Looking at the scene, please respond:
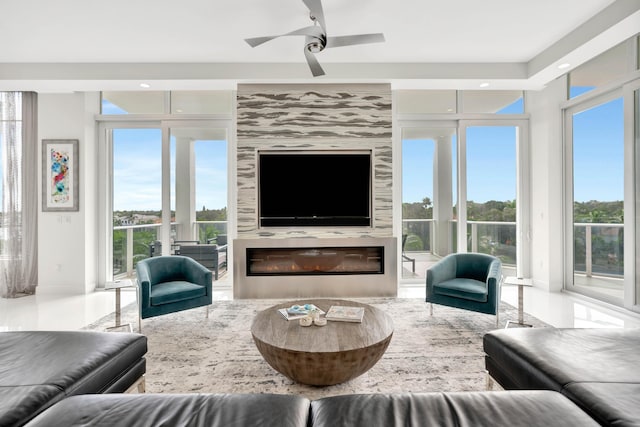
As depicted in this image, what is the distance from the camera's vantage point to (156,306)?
294 centimetres

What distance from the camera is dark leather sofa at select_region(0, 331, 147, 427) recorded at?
1.18 metres

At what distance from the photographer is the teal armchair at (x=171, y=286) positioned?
9.56 feet

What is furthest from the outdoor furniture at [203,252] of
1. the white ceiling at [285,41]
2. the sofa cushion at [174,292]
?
the white ceiling at [285,41]

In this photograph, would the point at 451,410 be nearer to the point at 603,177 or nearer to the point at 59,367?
the point at 59,367

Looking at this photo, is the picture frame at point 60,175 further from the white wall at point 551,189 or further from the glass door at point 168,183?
the white wall at point 551,189

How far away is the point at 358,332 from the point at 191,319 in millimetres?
2132

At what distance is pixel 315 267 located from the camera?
169 inches

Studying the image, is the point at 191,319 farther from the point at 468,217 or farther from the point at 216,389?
the point at 468,217

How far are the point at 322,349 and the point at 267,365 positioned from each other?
75 cm

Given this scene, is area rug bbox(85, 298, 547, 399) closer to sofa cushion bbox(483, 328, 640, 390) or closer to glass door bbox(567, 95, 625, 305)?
sofa cushion bbox(483, 328, 640, 390)

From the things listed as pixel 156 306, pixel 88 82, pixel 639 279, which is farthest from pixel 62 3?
pixel 639 279

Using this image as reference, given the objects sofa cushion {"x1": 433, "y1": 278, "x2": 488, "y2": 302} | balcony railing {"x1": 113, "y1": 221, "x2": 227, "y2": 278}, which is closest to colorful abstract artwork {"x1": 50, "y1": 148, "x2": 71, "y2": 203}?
balcony railing {"x1": 113, "y1": 221, "x2": 227, "y2": 278}

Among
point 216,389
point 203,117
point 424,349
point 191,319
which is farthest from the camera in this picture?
point 203,117

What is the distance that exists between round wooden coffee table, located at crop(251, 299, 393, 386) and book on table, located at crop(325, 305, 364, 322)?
0.09 m
